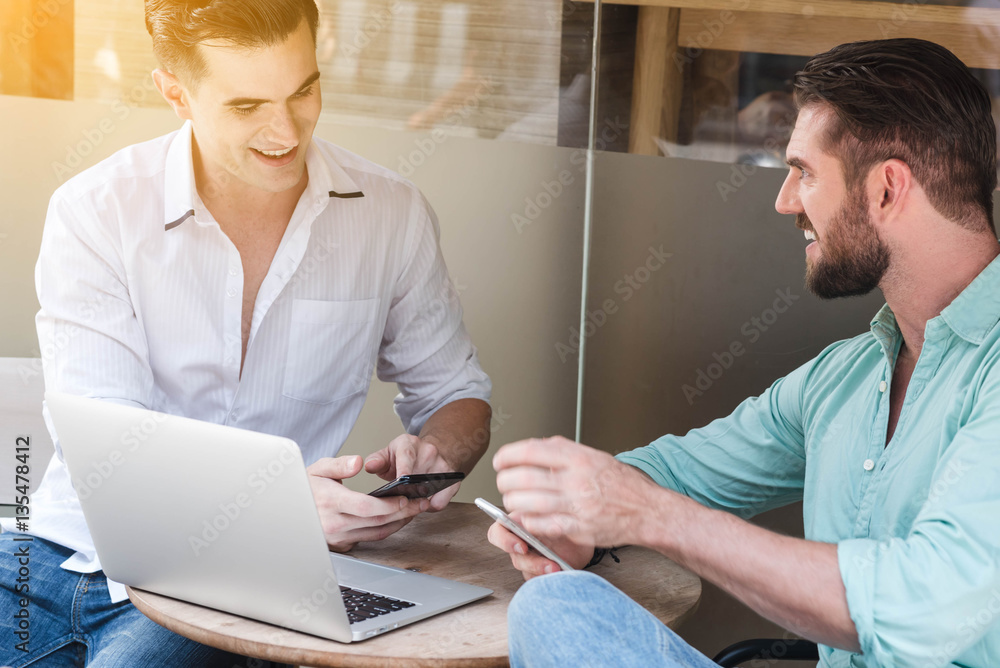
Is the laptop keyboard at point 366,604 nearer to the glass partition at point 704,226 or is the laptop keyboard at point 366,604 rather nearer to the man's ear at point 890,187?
the man's ear at point 890,187

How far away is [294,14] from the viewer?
1.97m

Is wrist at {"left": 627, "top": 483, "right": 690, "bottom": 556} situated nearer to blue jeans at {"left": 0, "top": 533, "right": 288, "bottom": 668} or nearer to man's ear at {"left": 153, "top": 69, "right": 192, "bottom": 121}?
blue jeans at {"left": 0, "top": 533, "right": 288, "bottom": 668}

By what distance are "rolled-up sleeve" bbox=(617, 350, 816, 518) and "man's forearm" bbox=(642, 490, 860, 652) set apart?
426 mm

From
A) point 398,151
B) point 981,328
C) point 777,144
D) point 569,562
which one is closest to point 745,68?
point 777,144

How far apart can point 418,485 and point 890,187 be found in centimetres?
82

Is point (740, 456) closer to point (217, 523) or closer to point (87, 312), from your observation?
point (217, 523)

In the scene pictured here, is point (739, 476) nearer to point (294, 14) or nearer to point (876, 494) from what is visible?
point (876, 494)

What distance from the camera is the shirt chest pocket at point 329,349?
196 centimetres

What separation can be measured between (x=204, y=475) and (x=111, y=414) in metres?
0.15

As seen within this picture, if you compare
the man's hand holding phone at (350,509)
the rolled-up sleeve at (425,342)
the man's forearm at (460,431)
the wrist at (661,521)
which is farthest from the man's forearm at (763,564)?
the rolled-up sleeve at (425,342)

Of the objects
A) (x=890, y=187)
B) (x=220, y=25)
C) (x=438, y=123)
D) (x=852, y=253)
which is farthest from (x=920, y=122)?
(x=438, y=123)

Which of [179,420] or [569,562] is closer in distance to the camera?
[179,420]

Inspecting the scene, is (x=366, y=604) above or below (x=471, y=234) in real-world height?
below

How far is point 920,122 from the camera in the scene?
4.42ft
